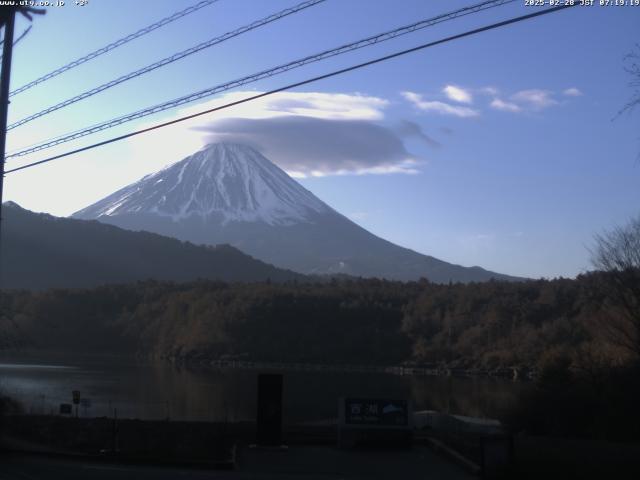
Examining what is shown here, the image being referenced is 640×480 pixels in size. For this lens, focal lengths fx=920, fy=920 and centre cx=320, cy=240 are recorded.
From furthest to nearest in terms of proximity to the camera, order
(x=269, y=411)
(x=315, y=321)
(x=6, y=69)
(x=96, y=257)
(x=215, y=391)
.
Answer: (x=96, y=257), (x=315, y=321), (x=215, y=391), (x=269, y=411), (x=6, y=69)

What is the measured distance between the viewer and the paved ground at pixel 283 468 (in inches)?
684

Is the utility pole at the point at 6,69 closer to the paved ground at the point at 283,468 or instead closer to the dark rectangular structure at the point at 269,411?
the paved ground at the point at 283,468

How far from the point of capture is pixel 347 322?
115m

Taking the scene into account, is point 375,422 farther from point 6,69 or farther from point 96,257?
point 96,257

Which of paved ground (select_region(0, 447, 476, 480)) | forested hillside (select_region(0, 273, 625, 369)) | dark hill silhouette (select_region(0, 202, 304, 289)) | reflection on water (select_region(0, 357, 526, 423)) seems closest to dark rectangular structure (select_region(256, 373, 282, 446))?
paved ground (select_region(0, 447, 476, 480))

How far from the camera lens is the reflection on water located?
44250mm

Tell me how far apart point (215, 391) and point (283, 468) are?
4158 cm

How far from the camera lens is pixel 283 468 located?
1934cm

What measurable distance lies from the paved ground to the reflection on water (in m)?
17.9

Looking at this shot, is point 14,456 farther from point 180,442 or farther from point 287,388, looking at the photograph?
point 287,388

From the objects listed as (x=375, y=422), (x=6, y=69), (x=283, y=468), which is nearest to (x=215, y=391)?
(x=375, y=422)

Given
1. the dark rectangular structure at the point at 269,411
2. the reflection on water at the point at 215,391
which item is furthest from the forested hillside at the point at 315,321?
the dark rectangular structure at the point at 269,411

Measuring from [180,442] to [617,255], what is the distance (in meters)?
24.6

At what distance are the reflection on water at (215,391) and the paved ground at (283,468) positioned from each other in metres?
17.9
